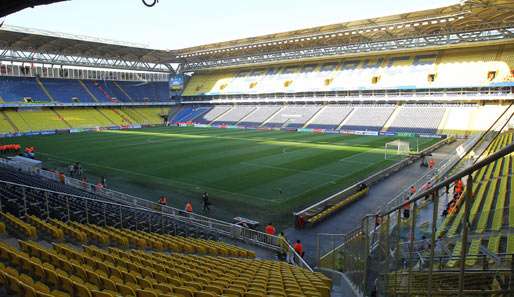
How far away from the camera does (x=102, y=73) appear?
76.4 meters

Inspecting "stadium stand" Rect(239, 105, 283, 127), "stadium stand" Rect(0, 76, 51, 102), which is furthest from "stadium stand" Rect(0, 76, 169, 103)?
"stadium stand" Rect(239, 105, 283, 127)

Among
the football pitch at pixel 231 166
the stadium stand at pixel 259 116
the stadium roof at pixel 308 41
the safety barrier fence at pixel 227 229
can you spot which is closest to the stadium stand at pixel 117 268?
the safety barrier fence at pixel 227 229

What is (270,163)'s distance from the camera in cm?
2977

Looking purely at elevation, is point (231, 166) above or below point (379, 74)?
below

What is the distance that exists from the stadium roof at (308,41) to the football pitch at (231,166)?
48.5ft

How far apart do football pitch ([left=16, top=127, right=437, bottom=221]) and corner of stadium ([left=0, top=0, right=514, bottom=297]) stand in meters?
0.21

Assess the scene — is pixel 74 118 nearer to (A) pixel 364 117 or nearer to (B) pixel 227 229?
(A) pixel 364 117

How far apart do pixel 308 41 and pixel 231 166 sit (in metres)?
34.6

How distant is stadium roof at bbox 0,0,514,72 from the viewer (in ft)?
140

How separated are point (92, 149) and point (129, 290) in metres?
35.9

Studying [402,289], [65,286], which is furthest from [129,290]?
[402,289]

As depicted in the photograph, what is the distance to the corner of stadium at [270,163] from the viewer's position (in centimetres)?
468

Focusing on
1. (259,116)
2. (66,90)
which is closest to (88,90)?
(66,90)

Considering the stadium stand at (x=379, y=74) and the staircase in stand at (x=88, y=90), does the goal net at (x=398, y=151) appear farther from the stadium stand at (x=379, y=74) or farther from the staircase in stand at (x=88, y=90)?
the staircase in stand at (x=88, y=90)
